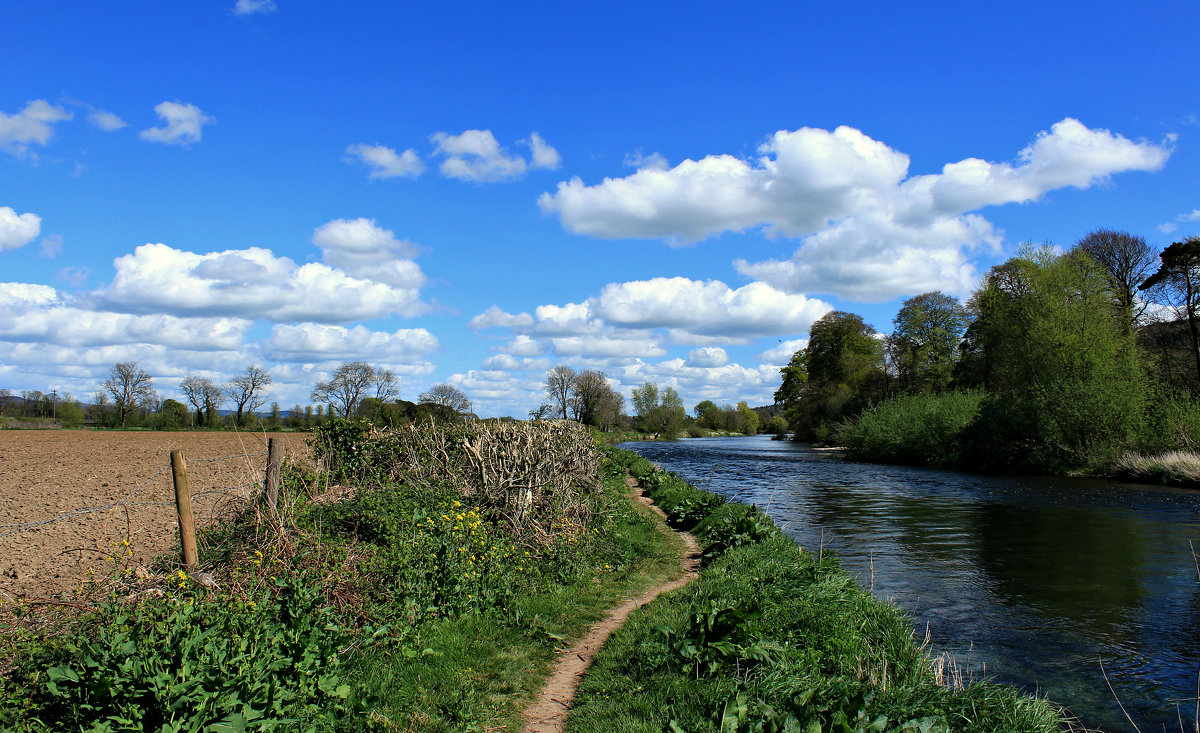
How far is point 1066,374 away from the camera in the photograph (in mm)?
32750

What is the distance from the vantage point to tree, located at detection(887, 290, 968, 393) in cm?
5325

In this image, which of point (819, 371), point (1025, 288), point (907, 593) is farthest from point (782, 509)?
point (819, 371)

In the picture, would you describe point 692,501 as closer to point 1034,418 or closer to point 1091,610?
point 1091,610

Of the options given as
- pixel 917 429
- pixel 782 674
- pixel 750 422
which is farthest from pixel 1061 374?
pixel 750 422

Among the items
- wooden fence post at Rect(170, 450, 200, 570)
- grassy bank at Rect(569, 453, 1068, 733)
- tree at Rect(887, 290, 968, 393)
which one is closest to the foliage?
tree at Rect(887, 290, 968, 393)

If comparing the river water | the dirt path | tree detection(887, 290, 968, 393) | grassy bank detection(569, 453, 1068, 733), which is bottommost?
the river water

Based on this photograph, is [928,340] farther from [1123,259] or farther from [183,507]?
[183,507]

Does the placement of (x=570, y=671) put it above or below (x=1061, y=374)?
below

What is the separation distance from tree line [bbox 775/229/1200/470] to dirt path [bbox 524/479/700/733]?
2861cm

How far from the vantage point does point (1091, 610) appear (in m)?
10.3

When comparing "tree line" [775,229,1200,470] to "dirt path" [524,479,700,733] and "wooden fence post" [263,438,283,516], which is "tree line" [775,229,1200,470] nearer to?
"dirt path" [524,479,700,733]

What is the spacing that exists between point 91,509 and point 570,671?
597cm

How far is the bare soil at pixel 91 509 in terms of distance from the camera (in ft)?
25.1

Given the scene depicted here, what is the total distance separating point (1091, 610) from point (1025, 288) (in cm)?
3327
